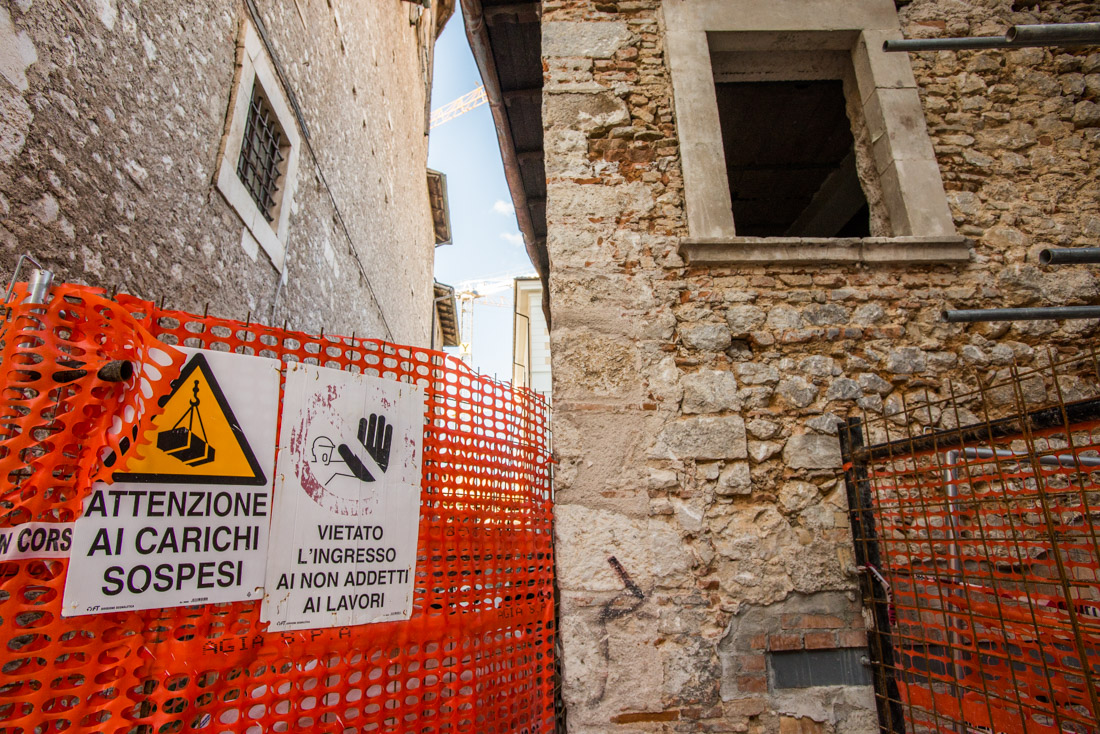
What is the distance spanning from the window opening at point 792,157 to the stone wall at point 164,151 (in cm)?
Result: 365

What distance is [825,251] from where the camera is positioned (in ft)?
9.18

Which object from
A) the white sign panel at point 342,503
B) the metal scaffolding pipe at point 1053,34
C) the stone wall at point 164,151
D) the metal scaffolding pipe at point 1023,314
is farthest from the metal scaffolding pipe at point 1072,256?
the stone wall at point 164,151

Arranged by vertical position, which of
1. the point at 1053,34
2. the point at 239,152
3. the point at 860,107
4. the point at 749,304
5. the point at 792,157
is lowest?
the point at 749,304

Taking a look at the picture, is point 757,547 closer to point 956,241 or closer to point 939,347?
point 939,347

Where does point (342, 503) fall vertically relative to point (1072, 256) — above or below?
below

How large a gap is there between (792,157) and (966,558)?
4093 millimetres

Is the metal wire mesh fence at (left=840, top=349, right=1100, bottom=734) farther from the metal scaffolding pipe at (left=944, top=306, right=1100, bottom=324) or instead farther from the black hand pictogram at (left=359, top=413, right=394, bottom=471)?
the black hand pictogram at (left=359, top=413, right=394, bottom=471)

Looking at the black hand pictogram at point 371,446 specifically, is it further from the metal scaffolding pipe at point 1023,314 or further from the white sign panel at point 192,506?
the metal scaffolding pipe at point 1023,314

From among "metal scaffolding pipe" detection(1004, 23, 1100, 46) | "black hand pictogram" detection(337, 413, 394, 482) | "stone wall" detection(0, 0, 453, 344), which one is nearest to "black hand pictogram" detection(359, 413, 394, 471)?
"black hand pictogram" detection(337, 413, 394, 482)

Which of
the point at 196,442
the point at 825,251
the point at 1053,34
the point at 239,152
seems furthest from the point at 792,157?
the point at 196,442

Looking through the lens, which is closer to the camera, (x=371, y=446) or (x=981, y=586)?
(x=371, y=446)

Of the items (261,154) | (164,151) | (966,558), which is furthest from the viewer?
(261,154)

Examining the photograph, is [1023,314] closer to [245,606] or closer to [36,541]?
[245,606]

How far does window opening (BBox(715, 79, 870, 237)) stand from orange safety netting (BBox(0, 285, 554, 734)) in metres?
3.56
